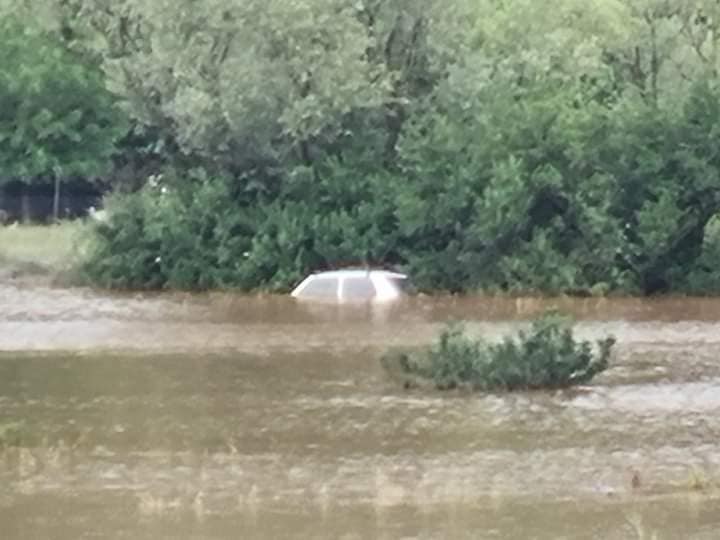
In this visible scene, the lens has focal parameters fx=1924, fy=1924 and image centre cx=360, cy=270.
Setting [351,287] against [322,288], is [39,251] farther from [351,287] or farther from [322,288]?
[351,287]

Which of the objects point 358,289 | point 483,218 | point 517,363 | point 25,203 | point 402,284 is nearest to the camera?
point 517,363

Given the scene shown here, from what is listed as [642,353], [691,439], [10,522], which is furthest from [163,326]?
[10,522]

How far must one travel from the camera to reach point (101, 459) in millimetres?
20938

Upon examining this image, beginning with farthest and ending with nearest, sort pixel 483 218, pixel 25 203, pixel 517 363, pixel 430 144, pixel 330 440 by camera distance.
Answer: pixel 25 203 → pixel 430 144 → pixel 483 218 → pixel 517 363 → pixel 330 440

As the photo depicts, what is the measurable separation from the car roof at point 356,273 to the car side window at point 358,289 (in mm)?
210

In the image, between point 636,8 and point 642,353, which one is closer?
point 642,353

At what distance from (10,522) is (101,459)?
3.56m

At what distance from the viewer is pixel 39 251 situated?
4984 centimetres

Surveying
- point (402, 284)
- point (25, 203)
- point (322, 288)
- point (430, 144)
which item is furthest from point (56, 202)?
point (322, 288)

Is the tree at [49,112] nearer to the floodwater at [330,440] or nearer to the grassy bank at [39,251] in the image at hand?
the grassy bank at [39,251]

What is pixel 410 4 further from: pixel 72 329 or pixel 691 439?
pixel 691 439

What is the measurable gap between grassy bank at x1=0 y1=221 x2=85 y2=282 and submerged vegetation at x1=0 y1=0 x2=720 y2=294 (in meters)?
1.40

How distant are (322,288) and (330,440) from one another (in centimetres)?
1859

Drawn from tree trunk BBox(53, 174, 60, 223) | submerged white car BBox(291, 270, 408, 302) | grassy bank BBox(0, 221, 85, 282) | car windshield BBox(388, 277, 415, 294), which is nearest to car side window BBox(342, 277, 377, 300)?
submerged white car BBox(291, 270, 408, 302)
